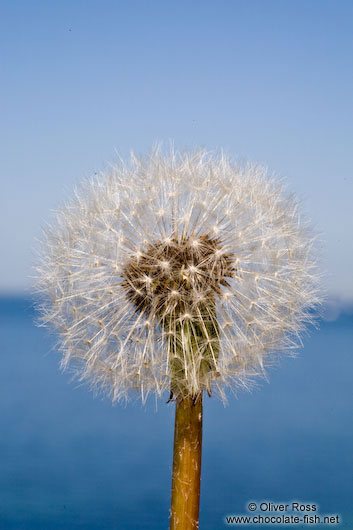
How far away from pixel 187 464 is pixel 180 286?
3.73 ft

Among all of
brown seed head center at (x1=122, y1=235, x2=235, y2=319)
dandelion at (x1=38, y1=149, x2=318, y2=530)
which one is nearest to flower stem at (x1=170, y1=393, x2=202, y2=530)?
dandelion at (x1=38, y1=149, x2=318, y2=530)

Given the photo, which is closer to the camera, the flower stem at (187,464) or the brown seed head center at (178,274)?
the brown seed head center at (178,274)

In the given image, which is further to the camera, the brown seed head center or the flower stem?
the flower stem

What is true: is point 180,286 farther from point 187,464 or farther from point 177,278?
point 187,464

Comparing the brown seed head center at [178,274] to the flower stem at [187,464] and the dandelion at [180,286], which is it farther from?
the flower stem at [187,464]

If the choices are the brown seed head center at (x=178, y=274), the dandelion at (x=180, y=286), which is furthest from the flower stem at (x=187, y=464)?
the brown seed head center at (x=178, y=274)

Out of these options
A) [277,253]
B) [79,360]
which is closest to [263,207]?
[277,253]

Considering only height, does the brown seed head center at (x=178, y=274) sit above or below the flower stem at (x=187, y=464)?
above

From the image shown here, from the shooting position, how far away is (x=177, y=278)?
3.62 meters

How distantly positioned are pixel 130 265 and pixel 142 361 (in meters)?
0.60

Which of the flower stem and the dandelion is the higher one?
the dandelion

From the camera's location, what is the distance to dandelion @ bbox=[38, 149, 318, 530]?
366cm

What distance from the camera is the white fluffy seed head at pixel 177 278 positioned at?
366cm

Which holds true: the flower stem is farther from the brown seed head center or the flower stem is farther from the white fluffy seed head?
the brown seed head center
